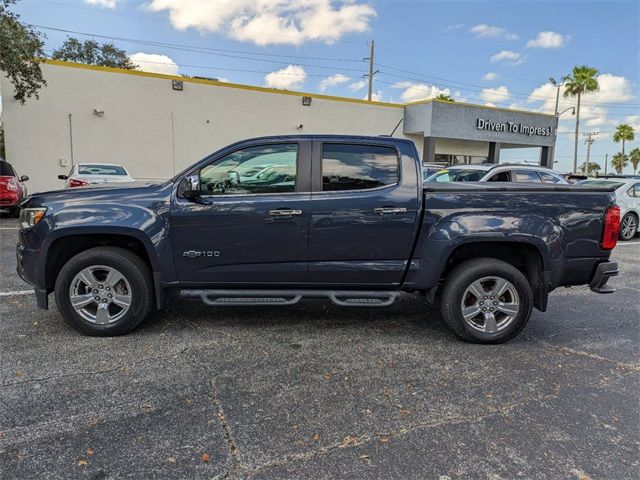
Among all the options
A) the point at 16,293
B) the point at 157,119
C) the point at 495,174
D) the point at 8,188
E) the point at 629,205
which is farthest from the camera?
the point at 157,119

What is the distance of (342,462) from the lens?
2.54 metres

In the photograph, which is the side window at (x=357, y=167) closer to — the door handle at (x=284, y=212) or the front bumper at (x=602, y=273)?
the door handle at (x=284, y=212)

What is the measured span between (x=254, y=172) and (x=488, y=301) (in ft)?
7.98

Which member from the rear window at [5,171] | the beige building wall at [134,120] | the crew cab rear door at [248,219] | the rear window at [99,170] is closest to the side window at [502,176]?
the crew cab rear door at [248,219]

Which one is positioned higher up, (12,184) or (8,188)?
(12,184)

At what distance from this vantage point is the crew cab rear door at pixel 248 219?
417cm

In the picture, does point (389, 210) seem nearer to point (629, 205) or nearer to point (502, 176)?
point (502, 176)

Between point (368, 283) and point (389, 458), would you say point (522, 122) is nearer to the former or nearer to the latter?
point (368, 283)

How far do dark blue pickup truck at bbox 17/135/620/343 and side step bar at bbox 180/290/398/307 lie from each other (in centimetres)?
1

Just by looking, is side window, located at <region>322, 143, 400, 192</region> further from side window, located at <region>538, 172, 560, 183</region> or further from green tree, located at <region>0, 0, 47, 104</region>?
green tree, located at <region>0, 0, 47, 104</region>

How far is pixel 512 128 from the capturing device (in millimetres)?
26875

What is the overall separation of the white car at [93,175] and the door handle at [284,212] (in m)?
8.45


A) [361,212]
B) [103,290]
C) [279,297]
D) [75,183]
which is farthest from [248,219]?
[75,183]

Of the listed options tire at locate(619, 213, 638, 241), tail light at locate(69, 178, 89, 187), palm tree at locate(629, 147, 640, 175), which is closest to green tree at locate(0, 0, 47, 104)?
tail light at locate(69, 178, 89, 187)
